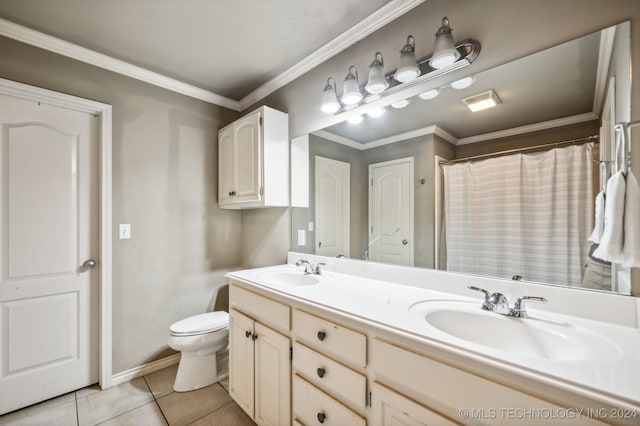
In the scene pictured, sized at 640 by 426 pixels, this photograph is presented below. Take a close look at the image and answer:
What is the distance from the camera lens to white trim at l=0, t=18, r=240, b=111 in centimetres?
163

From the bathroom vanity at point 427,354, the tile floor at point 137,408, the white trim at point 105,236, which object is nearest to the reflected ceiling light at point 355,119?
the bathroom vanity at point 427,354

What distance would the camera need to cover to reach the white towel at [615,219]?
834mm

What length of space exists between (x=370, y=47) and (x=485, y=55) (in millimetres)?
673

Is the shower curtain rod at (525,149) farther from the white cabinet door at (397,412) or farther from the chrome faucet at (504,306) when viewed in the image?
the white cabinet door at (397,412)

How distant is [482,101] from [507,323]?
976mm

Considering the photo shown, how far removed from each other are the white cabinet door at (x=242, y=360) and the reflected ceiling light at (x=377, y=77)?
1464 millimetres

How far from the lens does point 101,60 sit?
75.1 inches

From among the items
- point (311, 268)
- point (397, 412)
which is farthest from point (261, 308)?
point (397, 412)

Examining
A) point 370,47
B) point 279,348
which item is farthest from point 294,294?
point 370,47

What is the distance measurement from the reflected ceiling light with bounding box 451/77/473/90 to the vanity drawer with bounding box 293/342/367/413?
1.35 metres

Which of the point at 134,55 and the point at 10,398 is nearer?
the point at 10,398

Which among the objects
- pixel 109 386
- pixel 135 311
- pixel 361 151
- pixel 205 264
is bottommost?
pixel 109 386

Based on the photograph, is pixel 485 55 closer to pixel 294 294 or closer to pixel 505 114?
pixel 505 114

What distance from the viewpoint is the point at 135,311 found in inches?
81.0
